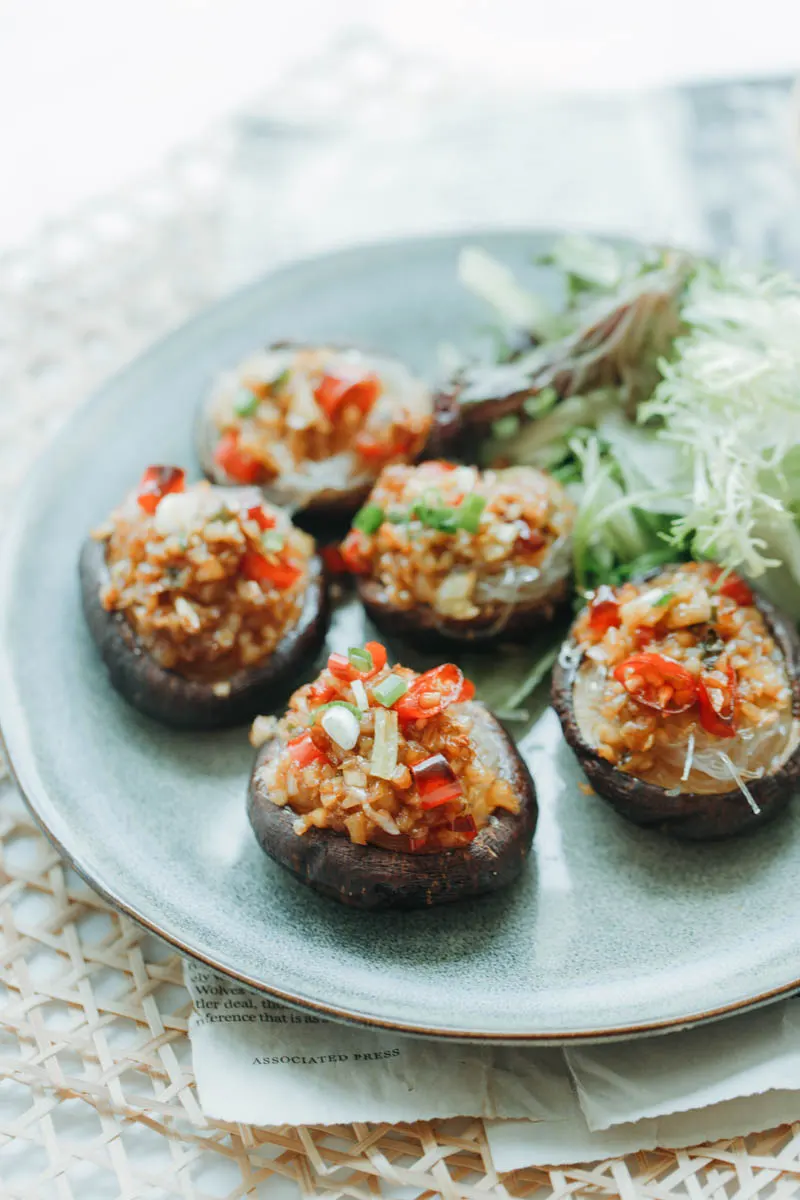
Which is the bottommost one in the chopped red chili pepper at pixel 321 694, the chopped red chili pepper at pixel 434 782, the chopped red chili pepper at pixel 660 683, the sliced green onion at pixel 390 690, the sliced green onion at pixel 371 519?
the chopped red chili pepper at pixel 660 683

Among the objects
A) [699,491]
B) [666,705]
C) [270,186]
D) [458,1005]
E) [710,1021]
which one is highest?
[270,186]

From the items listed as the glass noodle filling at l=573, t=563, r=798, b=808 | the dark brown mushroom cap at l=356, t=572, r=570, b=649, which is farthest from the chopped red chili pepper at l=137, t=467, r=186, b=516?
the glass noodle filling at l=573, t=563, r=798, b=808

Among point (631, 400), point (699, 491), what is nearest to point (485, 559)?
point (699, 491)

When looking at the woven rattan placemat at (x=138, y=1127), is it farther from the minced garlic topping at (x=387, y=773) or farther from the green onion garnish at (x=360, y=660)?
the green onion garnish at (x=360, y=660)

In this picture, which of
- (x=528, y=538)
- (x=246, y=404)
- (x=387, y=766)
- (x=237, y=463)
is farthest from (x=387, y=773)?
(x=246, y=404)

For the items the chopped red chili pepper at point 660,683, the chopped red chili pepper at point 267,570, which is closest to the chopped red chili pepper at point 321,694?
the chopped red chili pepper at point 267,570

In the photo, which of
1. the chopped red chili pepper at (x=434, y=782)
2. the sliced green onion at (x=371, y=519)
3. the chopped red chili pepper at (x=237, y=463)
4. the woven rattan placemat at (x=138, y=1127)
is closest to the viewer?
the woven rattan placemat at (x=138, y=1127)

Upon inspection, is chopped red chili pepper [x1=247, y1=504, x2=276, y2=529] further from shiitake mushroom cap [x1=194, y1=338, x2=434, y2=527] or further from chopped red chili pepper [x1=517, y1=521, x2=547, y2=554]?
chopped red chili pepper [x1=517, y1=521, x2=547, y2=554]

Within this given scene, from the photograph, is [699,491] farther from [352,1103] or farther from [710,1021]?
[352,1103]
